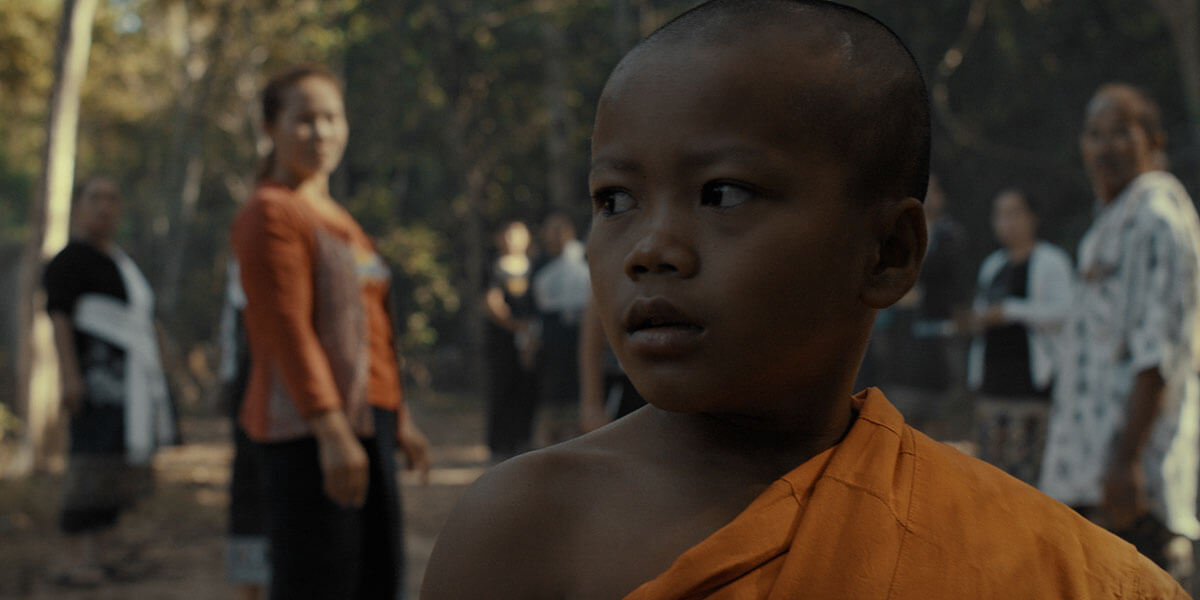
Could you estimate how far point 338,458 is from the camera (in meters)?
3.03

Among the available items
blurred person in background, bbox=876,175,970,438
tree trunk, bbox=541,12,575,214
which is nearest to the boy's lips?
blurred person in background, bbox=876,175,970,438

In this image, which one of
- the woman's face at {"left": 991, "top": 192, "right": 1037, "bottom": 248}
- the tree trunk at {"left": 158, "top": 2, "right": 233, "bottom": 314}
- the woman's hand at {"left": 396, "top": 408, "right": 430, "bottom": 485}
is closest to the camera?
the woman's hand at {"left": 396, "top": 408, "right": 430, "bottom": 485}

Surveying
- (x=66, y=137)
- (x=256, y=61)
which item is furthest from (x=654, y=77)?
(x=256, y=61)

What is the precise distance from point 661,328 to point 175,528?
7.49m

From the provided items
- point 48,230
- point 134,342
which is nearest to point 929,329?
point 134,342

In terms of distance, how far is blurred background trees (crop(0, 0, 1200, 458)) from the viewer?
49.2ft

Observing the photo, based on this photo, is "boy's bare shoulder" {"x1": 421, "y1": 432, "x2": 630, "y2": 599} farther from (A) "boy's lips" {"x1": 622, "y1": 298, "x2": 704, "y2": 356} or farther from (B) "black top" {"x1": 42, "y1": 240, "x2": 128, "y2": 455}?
(B) "black top" {"x1": 42, "y1": 240, "x2": 128, "y2": 455}

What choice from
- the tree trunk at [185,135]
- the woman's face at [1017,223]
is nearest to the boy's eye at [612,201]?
the woman's face at [1017,223]

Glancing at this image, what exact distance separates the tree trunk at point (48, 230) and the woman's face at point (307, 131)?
7.00m

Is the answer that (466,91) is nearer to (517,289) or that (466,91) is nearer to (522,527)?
(517,289)

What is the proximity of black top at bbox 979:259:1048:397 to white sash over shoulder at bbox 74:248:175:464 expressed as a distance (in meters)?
4.07

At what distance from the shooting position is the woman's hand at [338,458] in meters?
3.04

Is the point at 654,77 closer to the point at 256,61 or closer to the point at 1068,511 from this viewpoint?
the point at 1068,511

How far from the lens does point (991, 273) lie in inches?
223
